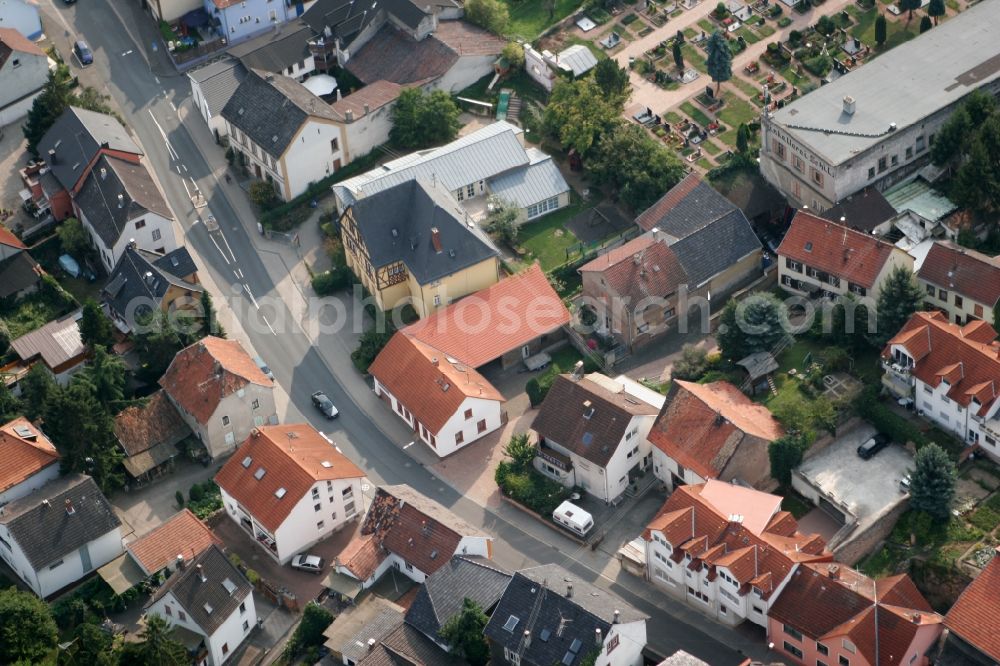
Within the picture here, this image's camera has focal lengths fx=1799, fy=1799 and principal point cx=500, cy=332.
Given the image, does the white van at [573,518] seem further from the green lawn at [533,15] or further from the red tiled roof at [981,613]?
the green lawn at [533,15]

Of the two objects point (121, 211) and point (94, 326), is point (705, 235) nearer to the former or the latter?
point (121, 211)

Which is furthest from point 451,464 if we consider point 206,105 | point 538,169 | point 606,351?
point 206,105

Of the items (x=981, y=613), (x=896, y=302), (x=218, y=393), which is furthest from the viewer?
(x=218, y=393)

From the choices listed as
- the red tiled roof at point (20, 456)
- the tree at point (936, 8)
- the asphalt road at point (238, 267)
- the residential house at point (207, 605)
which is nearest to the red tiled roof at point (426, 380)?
the asphalt road at point (238, 267)

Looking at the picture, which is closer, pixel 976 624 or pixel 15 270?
pixel 976 624

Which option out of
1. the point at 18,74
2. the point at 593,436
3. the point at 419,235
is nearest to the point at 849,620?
the point at 593,436

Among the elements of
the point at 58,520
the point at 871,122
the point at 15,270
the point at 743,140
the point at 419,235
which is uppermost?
the point at 15,270

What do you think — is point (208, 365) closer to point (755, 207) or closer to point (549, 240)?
point (549, 240)
